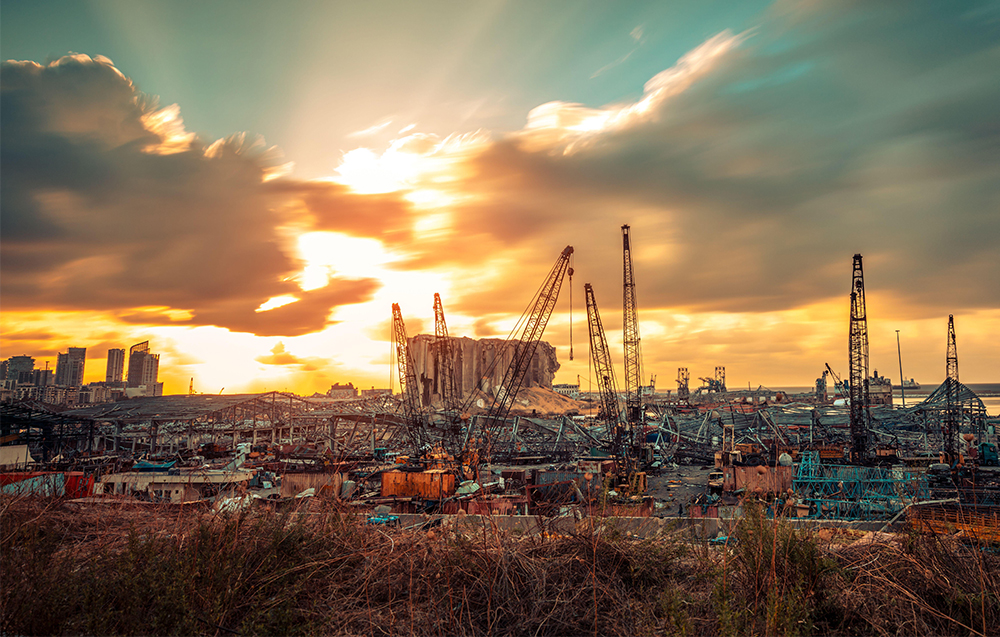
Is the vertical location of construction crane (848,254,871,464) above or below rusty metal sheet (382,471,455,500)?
above

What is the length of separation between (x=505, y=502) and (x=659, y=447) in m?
44.0

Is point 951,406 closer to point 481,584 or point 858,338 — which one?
point 858,338

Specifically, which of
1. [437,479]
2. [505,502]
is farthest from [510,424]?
[505,502]

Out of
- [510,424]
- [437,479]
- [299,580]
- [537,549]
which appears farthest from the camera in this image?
[510,424]

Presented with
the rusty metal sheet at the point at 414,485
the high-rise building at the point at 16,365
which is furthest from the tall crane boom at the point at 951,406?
the high-rise building at the point at 16,365

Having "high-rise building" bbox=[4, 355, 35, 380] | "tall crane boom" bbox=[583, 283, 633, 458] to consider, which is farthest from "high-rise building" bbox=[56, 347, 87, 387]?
"tall crane boom" bbox=[583, 283, 633, 458]

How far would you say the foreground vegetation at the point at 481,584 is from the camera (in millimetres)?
3959

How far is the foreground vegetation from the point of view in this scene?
396cm

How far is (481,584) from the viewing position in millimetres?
4637

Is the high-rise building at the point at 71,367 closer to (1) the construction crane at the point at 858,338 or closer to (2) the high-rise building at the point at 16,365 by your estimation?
(2) the high-rise building at the point at 16,365

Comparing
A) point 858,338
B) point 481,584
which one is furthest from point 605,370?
point 481,584

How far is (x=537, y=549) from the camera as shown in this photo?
5117mm

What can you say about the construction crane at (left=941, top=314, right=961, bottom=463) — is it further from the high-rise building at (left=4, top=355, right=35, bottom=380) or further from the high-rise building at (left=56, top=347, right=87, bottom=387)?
the high-rise building at (left=56, top=347, right=87, bottom=387)

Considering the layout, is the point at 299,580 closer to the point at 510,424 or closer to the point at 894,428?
the point at 510,424
